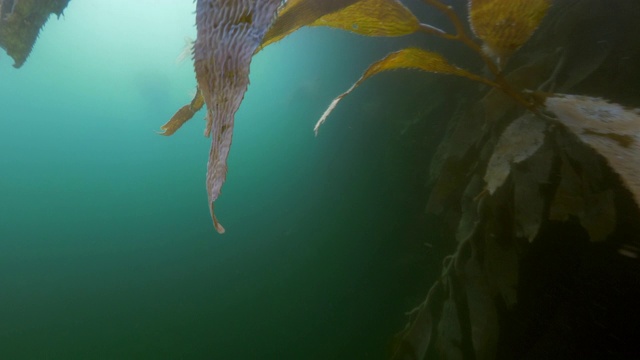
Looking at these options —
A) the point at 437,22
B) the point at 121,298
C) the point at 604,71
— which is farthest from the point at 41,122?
the point at 604,71

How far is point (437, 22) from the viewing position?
6.32ft

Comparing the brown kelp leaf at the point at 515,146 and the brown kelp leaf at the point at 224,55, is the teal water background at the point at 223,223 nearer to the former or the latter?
the brown kelp leaf at the point at 224,55

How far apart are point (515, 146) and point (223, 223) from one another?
259 inches

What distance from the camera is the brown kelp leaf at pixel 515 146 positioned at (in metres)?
0.73

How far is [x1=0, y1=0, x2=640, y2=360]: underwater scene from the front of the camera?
2.02 feet

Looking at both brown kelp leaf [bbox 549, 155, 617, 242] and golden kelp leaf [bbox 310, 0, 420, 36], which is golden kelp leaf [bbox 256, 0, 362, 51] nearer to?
golden kelp leaf [bbox 310, 0, 420, 36]

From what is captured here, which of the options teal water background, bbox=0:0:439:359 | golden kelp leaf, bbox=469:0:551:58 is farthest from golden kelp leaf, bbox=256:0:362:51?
teal water background, bbox=0:0:439:359

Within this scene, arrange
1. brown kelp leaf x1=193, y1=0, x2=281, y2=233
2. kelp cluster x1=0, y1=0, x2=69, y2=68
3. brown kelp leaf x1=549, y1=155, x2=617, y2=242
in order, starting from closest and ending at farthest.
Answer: brown kelp leaf x1=193, y1=0, x2=281, y2=233, brown kelp leaf x1=549, y1=155, x2=617, y2=242, kelp cluster x1=0, y1=0, x2=69, y2=68

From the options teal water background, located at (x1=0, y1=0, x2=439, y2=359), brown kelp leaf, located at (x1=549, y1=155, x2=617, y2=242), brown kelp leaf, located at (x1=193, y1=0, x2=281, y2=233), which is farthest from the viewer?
teal water background, located at (x1=0, y1=0, x2=439, y2=359)

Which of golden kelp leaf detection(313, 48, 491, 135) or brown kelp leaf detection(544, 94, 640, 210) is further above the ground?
golden kelp leaf detection(313, 48, 491, 135)

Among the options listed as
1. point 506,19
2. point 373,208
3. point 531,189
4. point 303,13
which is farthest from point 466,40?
point 373,208

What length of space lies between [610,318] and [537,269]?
192 mm

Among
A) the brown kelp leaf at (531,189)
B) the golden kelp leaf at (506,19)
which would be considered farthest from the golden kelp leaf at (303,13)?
the brown kelp leaf at (531,189)

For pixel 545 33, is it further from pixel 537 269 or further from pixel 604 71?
pixel 537 269
